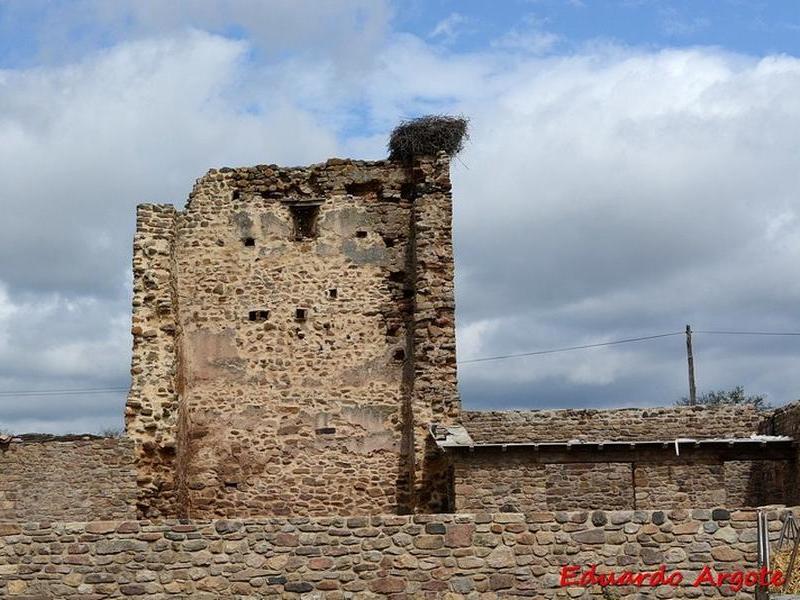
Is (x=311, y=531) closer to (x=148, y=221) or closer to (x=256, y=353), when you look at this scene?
(x=256, y=353)

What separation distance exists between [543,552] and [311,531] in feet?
7.55

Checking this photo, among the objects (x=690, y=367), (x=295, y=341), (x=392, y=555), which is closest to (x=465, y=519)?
(x=392, y=555)

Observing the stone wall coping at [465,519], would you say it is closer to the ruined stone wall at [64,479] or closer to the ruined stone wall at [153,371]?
the ruined stone wall at [153,371]

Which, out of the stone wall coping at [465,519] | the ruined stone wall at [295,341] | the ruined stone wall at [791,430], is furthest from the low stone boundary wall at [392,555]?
the ruined stone wall at [791,430]

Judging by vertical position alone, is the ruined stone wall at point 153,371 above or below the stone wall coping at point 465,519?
above

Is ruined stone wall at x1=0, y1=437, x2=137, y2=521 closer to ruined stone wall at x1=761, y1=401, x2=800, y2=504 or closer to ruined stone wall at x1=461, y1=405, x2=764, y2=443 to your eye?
ruined stone wall at x1=461, y1=405, x2=764, y2=443

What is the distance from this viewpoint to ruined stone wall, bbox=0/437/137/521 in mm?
17781

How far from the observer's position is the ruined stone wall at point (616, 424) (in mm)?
18703

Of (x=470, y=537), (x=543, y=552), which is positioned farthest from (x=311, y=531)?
(x=543, y=552)

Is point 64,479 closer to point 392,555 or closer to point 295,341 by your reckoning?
point 295,341

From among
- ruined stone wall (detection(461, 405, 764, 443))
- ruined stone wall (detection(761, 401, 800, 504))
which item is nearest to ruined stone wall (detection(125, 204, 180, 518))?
ruined stone wall (detection(461, 405, 764, 443))

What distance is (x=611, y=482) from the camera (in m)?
18.8

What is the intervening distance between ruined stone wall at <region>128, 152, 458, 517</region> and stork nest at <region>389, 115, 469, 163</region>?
30 cm

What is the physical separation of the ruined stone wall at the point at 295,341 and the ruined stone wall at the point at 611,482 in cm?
84
